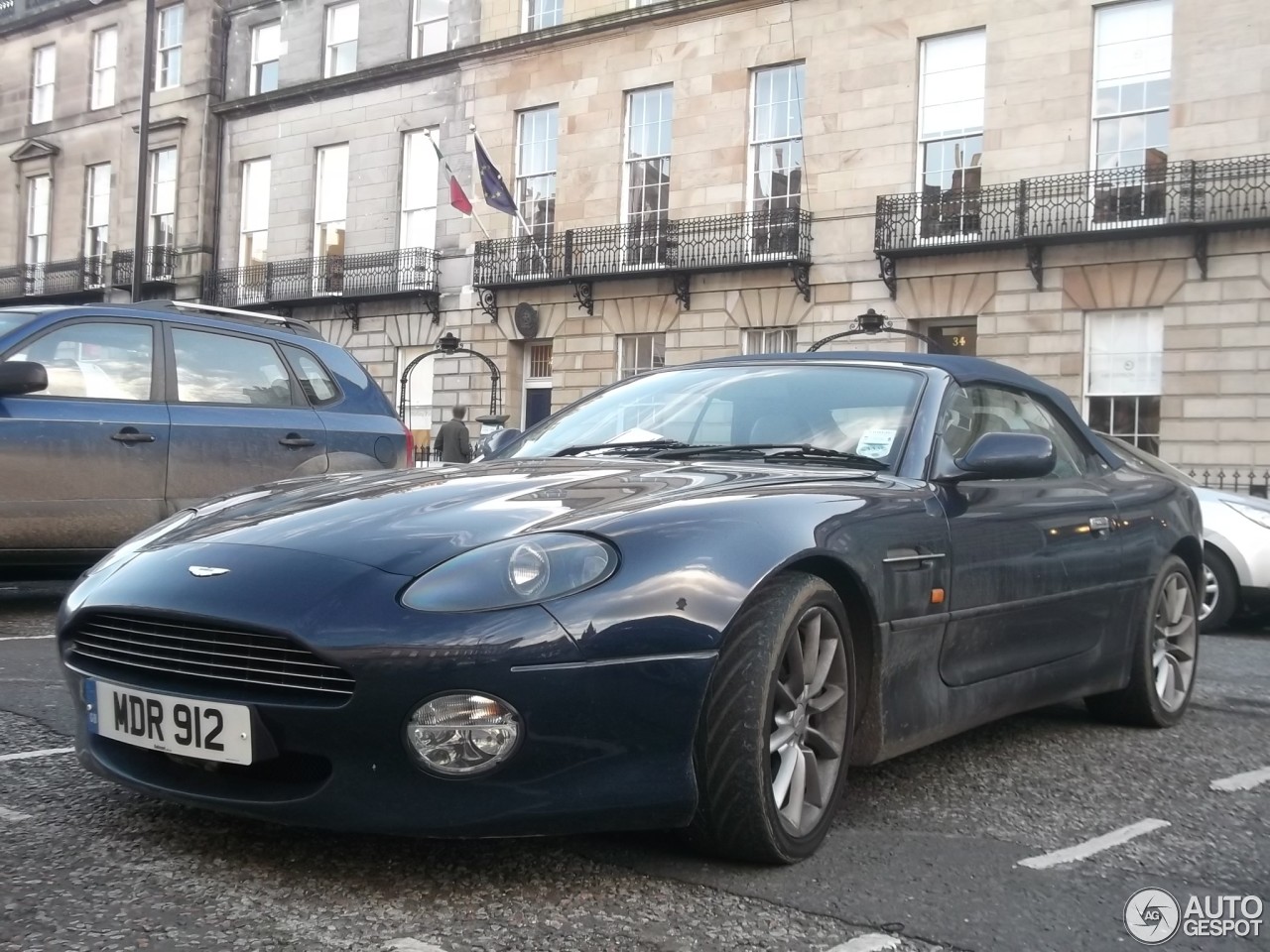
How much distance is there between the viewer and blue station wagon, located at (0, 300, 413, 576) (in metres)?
6.80

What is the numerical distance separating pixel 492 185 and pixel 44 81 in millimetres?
18836

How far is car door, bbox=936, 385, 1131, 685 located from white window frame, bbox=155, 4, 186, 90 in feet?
106

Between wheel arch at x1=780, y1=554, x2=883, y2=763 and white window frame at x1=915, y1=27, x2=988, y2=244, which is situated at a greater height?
white window frame at x1=915, y1=27, x2=988, y2=244

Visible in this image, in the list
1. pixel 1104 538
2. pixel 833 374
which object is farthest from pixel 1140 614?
pixel 833 374

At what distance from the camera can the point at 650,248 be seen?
80.2 feet

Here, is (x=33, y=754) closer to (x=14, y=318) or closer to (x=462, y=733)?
(x=462, y=733)

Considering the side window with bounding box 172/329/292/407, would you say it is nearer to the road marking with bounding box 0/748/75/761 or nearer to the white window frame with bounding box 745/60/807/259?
the road marking with bounding box 0/748/75/761

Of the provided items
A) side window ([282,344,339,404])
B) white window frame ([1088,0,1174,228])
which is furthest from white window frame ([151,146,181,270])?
side window ([282,344,339,404])

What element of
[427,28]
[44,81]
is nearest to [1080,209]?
[427,28]

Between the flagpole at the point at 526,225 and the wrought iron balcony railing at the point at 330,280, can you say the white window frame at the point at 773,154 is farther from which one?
the wrought iron balcony railing at the point at 330,280

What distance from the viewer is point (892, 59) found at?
71.5 feet

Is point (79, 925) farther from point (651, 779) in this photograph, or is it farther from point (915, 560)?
point (915, 560)

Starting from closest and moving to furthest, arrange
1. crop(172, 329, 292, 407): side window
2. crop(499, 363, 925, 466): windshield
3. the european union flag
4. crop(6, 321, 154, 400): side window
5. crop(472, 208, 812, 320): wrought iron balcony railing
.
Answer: crop(499, 363, 925, 466): windshield → crop(6, 321, 154, 400): side window → crop(172, 329, 292, 407): side window → crop(472, 208, 812, 320): wrought iron balcony railing → the european union flag

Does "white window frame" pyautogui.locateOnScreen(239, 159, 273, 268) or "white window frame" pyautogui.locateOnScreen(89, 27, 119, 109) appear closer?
"white window frame" pyautogui.locateOnScreen(239, 159, 273, 268)
